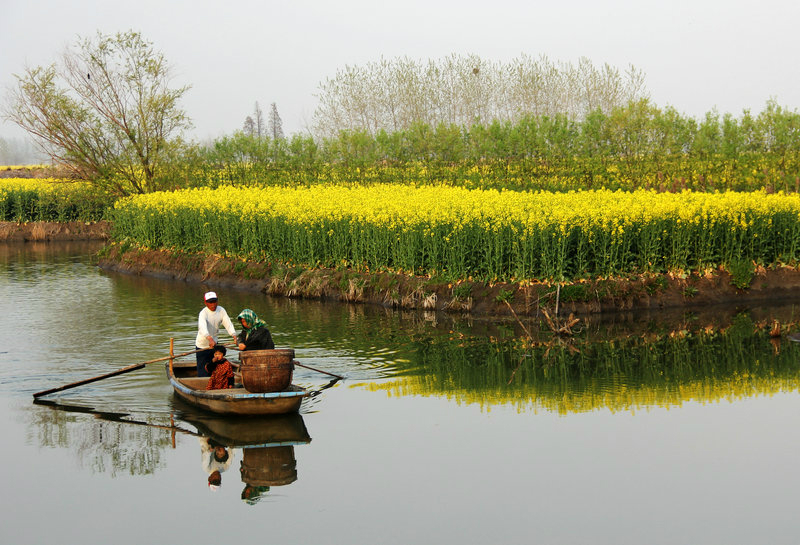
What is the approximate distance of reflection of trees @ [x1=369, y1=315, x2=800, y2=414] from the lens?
1619 centimetres

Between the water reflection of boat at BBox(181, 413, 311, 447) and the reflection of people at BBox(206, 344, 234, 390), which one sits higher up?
the reflection of people at BBox(206, 344, 234, 390)

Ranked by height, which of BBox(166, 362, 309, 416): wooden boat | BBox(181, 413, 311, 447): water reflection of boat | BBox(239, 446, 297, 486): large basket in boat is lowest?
BBox(239, 446, 297, 486): large basket in boat

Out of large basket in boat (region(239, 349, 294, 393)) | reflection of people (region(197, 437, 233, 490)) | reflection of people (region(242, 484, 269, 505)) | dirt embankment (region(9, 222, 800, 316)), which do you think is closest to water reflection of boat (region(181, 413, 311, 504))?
reflection of people (region(242, 484, 269, 505))

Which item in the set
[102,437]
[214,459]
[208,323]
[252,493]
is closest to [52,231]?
[208,323]

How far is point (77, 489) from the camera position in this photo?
474 inches

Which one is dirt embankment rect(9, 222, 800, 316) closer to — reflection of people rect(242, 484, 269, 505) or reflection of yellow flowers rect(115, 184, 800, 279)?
reflection of yellow flowers rect(115, 184, 800, 279)

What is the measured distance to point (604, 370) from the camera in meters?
18.2

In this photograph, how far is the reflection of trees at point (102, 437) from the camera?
13102mm

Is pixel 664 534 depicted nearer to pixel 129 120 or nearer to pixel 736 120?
pixel 736 120

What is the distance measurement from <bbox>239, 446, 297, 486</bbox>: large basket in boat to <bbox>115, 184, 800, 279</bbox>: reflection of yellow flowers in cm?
1216

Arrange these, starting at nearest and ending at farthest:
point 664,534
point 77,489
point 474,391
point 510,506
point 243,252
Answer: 1. point 664,534
2. point 510,506
3. point 77,489
4. point 474,391
5. point 243,252

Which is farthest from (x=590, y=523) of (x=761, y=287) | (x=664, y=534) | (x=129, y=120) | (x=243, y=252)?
(x=129, y=120)

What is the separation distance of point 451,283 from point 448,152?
22.9 metres

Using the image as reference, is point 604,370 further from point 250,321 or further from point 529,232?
point 250,321
